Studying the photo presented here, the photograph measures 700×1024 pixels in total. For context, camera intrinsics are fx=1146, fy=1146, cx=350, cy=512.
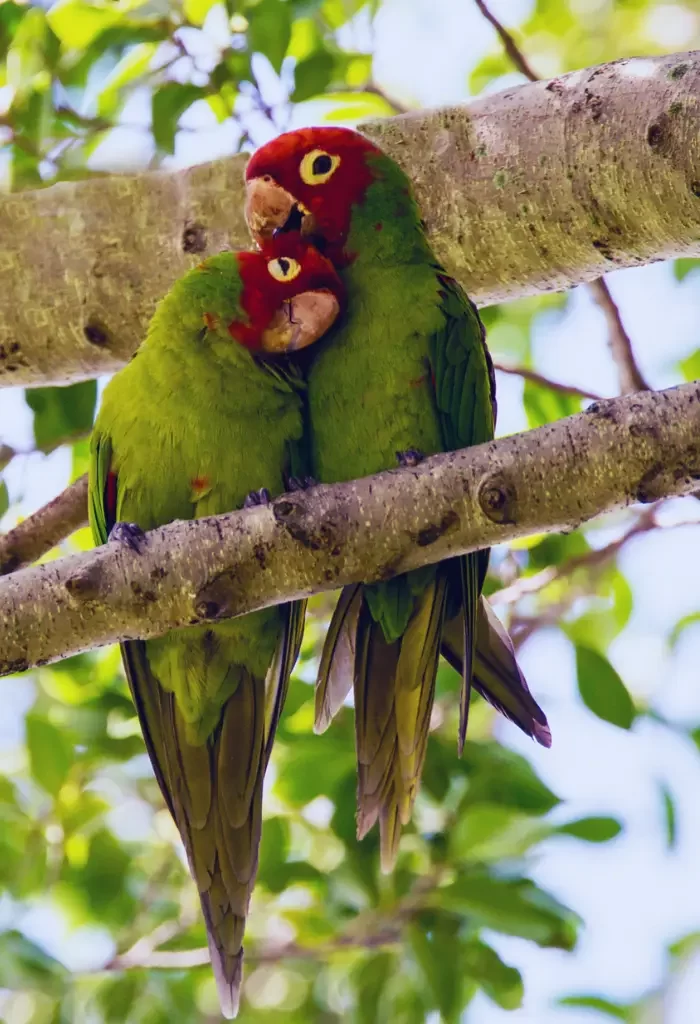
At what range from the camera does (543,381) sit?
9.37 feet

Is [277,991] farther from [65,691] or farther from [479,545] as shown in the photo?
[479,545]

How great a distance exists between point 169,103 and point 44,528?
1.09m

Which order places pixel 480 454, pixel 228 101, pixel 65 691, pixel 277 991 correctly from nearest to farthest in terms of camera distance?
pixel 480 454 < pixel 228 101 < pixel 65 691 < pixel 277 991

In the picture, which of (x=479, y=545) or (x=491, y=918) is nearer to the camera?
(x=479, y=545)

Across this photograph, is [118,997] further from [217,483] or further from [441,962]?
[217,483]

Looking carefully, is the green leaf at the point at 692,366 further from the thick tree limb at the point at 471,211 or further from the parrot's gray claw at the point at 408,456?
the parrot's gray claw at the point at 408,456

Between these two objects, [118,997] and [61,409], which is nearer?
[118,997]

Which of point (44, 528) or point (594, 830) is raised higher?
point (44, 528)

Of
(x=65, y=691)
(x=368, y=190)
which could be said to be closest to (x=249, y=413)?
(x=368, y=190)

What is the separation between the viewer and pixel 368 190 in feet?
8.11

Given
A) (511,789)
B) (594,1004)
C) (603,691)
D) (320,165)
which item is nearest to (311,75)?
(320,165)

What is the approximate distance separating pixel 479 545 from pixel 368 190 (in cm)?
103

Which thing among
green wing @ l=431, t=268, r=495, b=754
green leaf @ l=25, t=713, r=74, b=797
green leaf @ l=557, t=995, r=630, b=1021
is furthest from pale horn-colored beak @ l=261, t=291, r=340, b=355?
green leaf @ l=557, t=995, r=630, b=1021

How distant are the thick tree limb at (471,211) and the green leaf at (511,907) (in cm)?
128
